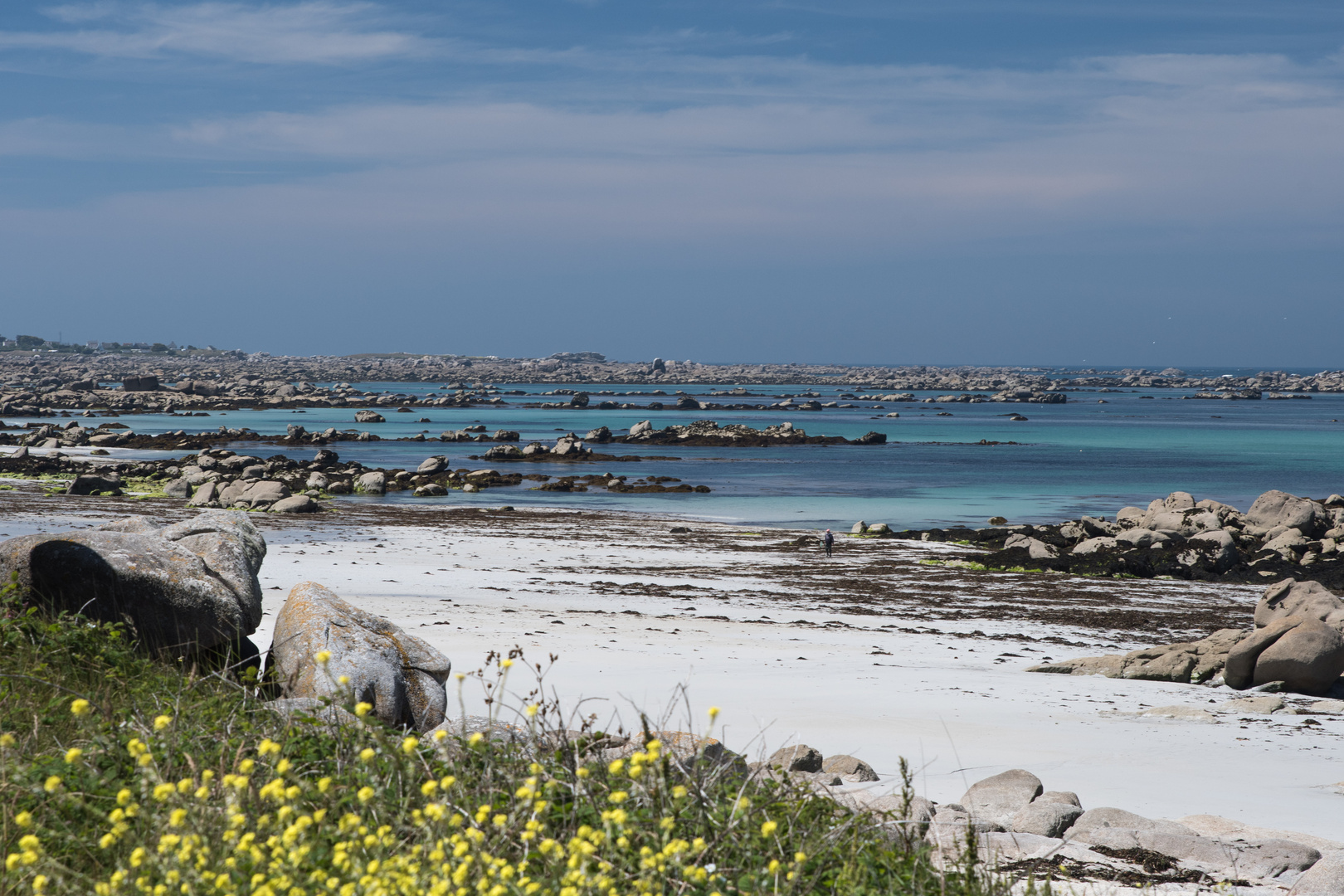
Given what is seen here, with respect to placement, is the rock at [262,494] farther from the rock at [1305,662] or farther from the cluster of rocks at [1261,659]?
the rock at [1305,662]

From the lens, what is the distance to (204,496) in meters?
33.2

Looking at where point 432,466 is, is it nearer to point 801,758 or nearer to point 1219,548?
point 1219,548

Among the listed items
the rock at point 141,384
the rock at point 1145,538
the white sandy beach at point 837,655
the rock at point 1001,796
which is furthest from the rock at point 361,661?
the rock at point 141,384

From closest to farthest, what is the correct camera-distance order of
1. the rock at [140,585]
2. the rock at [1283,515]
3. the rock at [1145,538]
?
the rock at [140,585]
the rock at [1145,538]
the rock at [1283,515]

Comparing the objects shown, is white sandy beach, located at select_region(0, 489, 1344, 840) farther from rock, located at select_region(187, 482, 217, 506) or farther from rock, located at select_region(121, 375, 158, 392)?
rock, located at select_region(121, 375, 158, 392)

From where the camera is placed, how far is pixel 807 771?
23.9ft

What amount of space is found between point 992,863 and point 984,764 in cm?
308

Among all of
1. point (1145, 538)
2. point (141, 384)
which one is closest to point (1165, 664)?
point (1145, 538)

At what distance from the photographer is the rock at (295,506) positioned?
31.0 meters

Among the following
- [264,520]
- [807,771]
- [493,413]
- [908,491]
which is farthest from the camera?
[493,413]

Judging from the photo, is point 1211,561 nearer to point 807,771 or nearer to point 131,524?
point 807,771

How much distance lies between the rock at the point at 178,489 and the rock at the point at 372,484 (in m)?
6.33

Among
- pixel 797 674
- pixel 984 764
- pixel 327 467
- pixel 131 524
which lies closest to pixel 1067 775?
pixel 984 764

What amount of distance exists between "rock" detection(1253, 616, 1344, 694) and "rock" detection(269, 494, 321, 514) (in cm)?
2667
